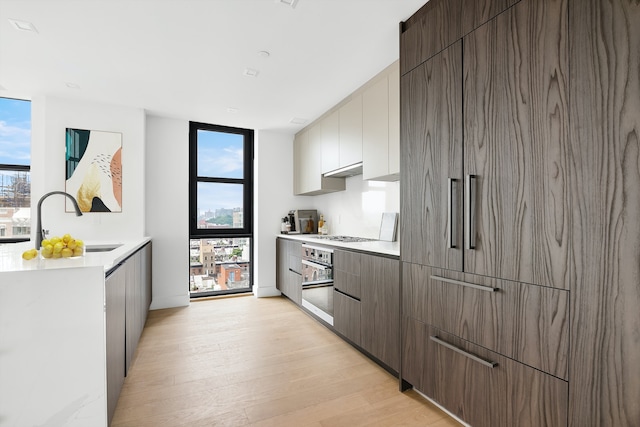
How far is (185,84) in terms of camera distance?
2992 mm

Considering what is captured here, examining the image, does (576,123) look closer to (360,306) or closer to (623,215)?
(623,215)

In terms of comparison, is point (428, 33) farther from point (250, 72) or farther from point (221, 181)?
point (221, 181)

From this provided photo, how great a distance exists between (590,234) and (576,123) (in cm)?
41

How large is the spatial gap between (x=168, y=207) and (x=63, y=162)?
1.15 metres

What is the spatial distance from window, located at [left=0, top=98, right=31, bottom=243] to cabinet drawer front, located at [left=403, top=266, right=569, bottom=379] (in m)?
4.21

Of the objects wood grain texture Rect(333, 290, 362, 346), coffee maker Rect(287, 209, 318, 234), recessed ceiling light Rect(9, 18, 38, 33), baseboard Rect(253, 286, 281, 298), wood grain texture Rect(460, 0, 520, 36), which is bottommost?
baseboard Rect(253, 286, 281, 298)

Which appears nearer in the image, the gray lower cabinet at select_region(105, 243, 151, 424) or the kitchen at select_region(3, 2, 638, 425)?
the gray lower cabinet at select_region(105, 243, 151, 424)

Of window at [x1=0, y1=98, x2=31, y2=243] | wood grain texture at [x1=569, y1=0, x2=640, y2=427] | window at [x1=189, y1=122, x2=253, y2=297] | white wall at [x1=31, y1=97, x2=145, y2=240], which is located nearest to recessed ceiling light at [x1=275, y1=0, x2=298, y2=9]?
wood grain texture at [x1=569, y1=0, x2=640, y2=427]

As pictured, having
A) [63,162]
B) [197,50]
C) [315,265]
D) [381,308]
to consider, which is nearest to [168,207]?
[63,162]

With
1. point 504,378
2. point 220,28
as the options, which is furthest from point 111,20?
point 504,378

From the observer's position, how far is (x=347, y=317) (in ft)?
8.87

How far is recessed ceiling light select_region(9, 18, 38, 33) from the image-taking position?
6.69ft

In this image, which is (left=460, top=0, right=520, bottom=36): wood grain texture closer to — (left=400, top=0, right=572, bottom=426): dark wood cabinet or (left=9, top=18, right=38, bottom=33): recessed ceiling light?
(left=400, top=0, right=572, bottom=426): dark wood cabinet

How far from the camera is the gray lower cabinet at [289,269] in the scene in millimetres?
3766
